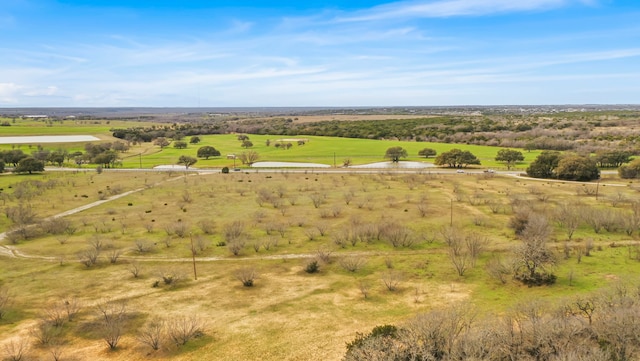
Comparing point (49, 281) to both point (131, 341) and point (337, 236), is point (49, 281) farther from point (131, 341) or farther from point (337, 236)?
point (337, 236)

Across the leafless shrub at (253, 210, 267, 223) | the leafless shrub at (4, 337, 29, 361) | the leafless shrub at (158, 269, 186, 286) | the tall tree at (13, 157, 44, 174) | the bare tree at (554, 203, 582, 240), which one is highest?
the tall tree at (13, 157, 44, 174)

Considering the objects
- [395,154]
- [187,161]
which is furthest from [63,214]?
[395,154]

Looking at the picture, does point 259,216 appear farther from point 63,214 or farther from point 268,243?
point 63,214

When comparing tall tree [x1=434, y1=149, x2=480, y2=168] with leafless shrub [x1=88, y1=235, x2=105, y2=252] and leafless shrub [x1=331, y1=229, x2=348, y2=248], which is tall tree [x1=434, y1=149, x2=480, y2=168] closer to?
leafless shrub [x1=331, y1=229, x2=348, y2=248]

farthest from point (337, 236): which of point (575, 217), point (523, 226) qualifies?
point (575, 217)

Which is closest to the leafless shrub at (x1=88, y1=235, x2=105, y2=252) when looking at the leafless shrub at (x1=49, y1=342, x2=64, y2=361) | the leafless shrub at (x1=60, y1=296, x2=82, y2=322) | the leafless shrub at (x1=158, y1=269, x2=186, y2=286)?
the leafless shrub at (x1=158, y1=269, x2=186, y2=286)

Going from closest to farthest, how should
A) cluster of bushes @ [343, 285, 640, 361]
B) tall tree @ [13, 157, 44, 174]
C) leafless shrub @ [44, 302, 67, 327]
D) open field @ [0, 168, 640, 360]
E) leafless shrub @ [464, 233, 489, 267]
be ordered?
cluster of bushes @ [343, 285, 640, 361]
open field @ [0, 168, 640, 360]
leafless shrub @ [44, 302, 67, 327]
leafless shrub @ [464, 233, 489, 267]
tall tree @ [13, 157, 44, 174]
